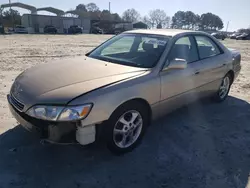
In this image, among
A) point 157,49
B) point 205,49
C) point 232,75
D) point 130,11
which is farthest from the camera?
point 130,11

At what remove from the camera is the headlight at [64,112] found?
2277 millimetres

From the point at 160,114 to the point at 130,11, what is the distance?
8643 cm

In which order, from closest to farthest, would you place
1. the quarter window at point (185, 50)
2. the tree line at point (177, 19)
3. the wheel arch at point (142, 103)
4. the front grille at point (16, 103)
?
1. the front grille at point (16, 103)
2. the wheel arch at point (142, 103)
3. the quarter window at point (185, 50)
4. the tree line at point (177, 19)

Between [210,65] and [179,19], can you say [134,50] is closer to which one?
[210,65]

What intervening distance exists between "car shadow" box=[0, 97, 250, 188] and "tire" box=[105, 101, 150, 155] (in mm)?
136

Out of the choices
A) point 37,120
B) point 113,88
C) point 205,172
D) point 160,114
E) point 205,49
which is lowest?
point 205,172

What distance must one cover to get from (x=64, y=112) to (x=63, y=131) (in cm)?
22

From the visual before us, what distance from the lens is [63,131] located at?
2.35 meters

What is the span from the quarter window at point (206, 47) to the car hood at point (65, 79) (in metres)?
1.59

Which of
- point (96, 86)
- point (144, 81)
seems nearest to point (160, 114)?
point (144, 81)

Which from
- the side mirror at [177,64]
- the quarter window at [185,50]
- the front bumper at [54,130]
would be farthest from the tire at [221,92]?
the front bumper at [54,130]

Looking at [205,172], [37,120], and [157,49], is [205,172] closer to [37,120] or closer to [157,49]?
[157,49]

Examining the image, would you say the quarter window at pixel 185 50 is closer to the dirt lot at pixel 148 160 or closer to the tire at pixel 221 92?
the dirt lot at pixel 148 160

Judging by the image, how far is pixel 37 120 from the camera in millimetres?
2416
